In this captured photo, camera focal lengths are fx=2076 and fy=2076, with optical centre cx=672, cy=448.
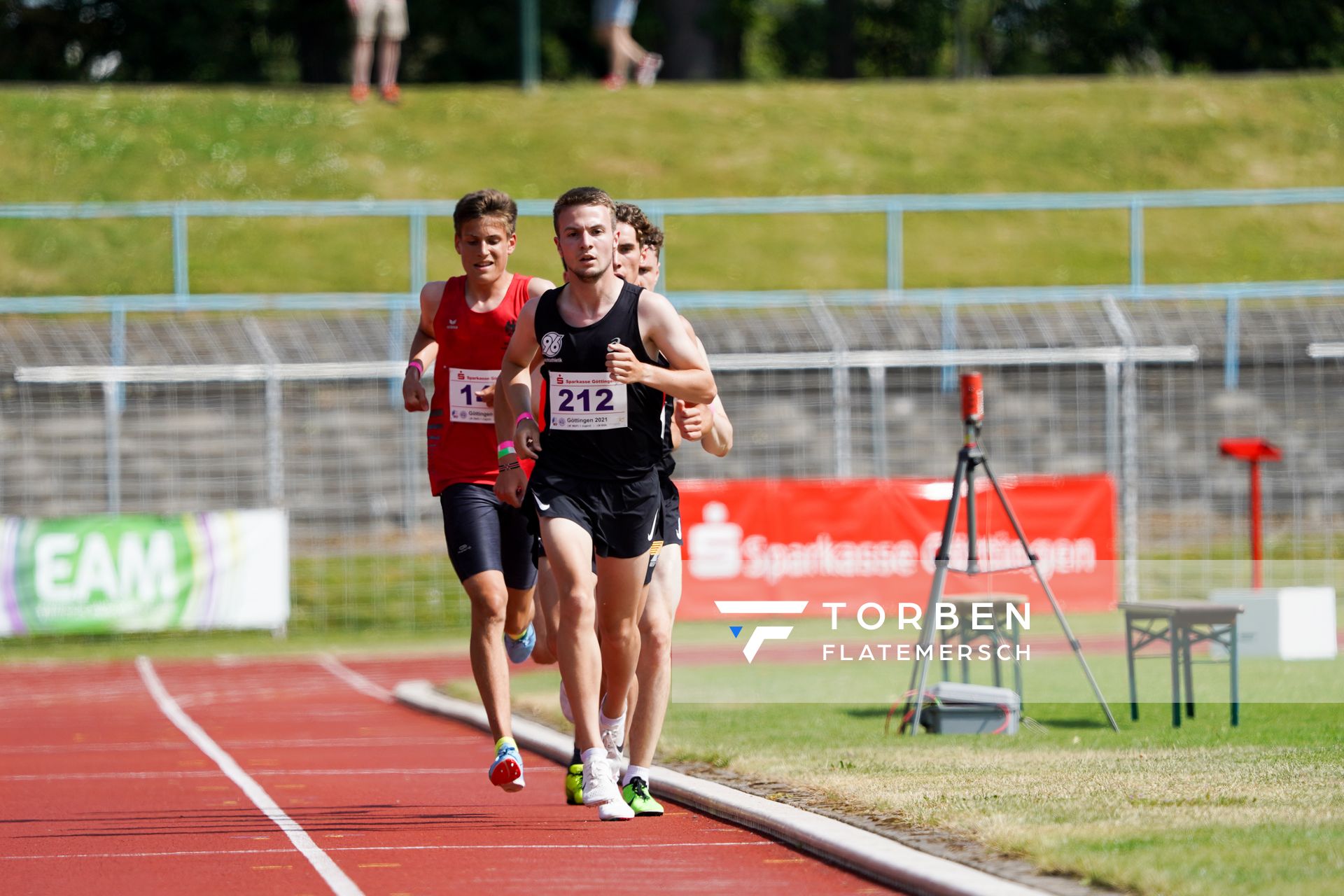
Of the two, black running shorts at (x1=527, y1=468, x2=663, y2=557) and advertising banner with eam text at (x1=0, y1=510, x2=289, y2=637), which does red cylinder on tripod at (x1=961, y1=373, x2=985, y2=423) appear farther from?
advertising banner with eam text at (x1=0, y1=510, x2=289, y2=637)

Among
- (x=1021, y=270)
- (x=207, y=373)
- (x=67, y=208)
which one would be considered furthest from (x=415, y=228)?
(x=1021, y=270)

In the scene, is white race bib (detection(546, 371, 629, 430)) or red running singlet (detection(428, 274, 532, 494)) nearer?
white race bib (detection(546, 371, 629, 430))

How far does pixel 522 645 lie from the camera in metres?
9.30

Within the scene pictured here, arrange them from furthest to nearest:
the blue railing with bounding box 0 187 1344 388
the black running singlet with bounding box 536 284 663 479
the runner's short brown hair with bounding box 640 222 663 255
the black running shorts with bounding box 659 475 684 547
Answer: the blue railing with bounding box 0 187 1344 388 → the runner's short brown hair with bounding box 640 222 663 255 → the black running shorts with bounding box 659 475 684 547 → the black running singlet with bounding box 536 284 663 479

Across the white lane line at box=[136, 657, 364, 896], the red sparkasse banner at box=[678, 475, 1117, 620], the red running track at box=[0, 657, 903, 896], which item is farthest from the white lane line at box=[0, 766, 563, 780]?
the red sparkasse banner at box=[678, 475, 1117, 620]

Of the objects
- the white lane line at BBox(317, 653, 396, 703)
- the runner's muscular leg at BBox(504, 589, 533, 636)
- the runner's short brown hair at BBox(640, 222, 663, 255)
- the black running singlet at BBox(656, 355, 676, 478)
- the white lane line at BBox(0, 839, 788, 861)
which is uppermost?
the runner's short brown hair at BBox(640, 222, 663, 255)

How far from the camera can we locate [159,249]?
30.4 meters

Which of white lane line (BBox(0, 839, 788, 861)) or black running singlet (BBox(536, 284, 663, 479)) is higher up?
black running singlet (BBox(536, 284, 663, 479))

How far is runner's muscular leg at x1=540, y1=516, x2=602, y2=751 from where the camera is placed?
7.71 m

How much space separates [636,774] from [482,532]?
49.8 inches

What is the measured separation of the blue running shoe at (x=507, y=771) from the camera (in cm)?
801

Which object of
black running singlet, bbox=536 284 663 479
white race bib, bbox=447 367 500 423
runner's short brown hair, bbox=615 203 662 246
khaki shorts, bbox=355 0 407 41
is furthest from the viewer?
khaki shorts, bbox=355 0 407 41

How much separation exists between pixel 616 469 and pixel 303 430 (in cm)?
1568

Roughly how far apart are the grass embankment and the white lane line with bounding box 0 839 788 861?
2140cm
